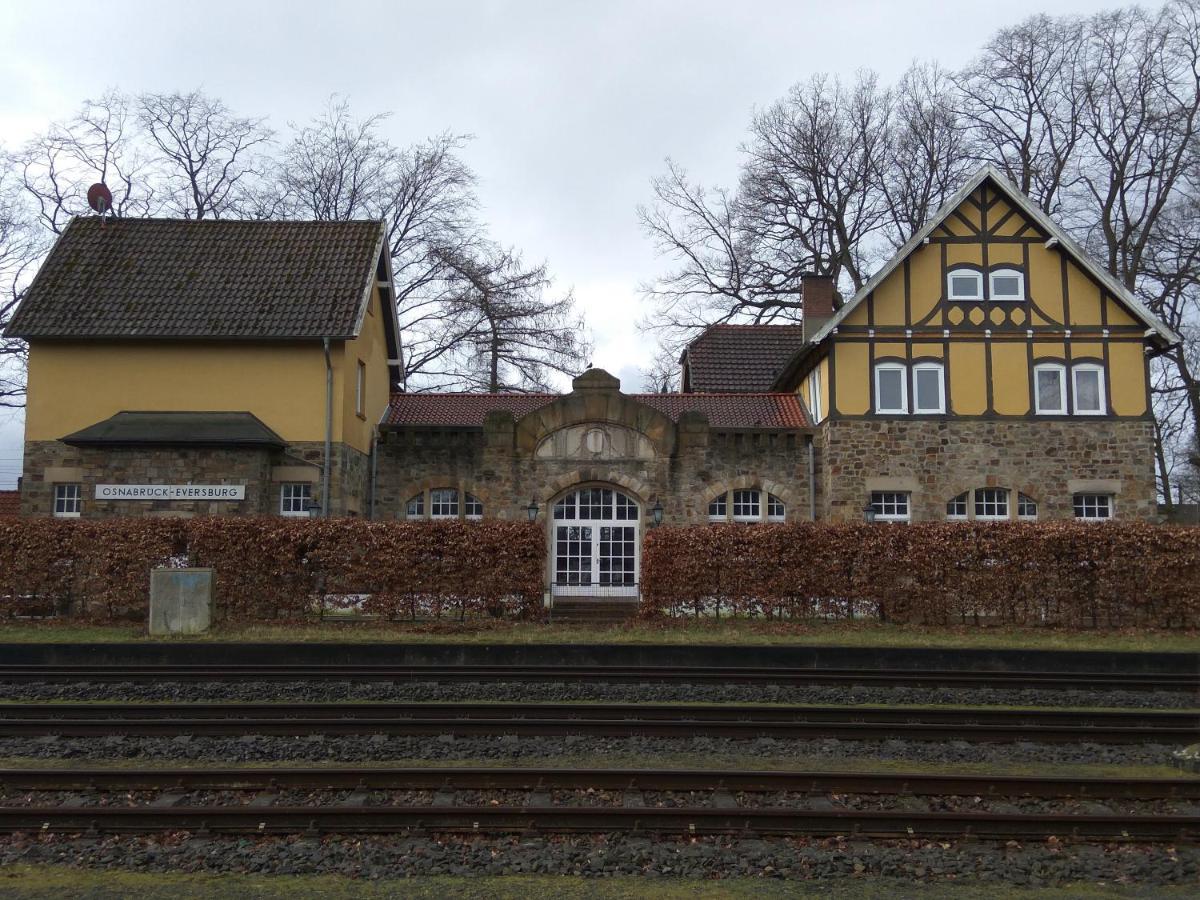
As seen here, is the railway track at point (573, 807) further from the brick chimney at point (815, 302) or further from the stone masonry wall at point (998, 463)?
the brick chimney at point (815, 302)

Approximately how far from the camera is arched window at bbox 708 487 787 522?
2452cm

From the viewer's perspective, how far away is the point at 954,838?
7250mm

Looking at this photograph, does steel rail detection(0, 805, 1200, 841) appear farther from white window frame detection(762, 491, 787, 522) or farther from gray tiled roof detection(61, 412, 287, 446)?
white window frame detection(762, 491, 787, 522)

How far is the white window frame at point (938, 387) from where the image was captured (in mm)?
24375

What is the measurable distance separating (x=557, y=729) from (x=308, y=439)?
14.7m

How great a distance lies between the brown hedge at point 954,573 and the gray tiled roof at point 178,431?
9.80 metres

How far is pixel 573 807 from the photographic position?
299 inches

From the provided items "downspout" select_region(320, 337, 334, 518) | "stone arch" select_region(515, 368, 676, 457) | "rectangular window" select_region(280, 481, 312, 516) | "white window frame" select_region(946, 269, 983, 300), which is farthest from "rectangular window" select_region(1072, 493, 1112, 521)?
"rectangular window" select_region(280, 481, 312, 516)

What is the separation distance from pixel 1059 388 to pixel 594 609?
12.6 meters

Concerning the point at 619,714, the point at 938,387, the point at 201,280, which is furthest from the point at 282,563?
the point at 938,387

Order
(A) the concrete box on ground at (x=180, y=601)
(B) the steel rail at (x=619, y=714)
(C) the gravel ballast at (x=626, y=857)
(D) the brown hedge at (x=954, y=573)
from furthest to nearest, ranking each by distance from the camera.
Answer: (D) the brown hedge at (x=954, y=573)
(A) the concrete box on ground at (x=180, y=601)
(B) the steel rail at (x=619, y=714)
(C) the gravel ballast at (x=626, y=857)

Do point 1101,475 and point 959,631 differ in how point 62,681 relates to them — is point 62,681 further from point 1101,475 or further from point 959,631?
point 1101,475

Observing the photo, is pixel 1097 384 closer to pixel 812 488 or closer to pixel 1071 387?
pixel 1071 387

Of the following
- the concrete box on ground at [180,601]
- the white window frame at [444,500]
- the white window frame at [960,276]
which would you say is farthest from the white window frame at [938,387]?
the concrete box on ground at [180,601]
